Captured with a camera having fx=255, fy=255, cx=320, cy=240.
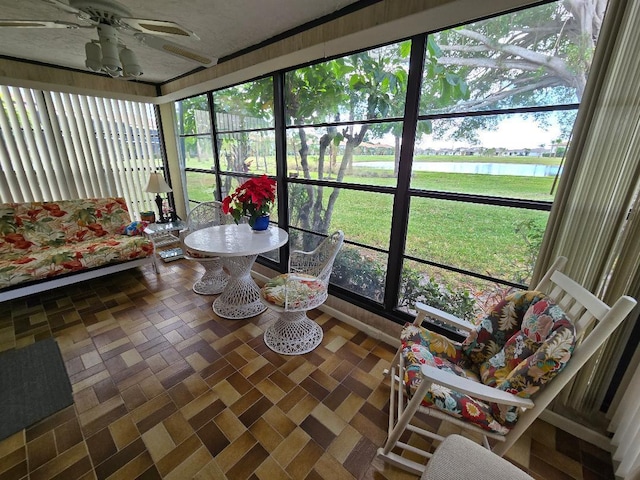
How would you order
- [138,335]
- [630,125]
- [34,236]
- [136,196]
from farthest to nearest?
[136,196] < [34,236] < [138,335] < [630,125]

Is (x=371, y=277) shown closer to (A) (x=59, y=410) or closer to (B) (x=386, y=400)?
(B) (x=386, y=400)

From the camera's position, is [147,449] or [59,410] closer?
[147,449]

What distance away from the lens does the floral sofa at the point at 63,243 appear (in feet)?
7.55

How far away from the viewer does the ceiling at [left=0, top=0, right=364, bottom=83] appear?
5.57ft

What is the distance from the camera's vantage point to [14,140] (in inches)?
115

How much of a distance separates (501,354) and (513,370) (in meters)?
0.17

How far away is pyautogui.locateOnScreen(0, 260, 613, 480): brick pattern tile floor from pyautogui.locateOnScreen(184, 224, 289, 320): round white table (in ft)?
0.44

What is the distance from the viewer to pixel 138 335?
2.08 meters

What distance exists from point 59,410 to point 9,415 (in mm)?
248

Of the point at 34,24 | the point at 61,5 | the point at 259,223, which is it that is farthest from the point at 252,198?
the point at 34,24

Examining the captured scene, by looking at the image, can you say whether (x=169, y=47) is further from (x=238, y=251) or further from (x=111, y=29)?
(x=238, y=251)

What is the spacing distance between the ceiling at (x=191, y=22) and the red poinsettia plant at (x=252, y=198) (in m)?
0.88

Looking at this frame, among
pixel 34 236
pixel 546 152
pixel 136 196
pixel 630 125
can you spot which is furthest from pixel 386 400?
pixel 136 196

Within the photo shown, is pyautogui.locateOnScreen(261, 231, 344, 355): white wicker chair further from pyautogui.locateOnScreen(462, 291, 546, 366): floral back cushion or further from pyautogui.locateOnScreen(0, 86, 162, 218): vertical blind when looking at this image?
pyautogui.locateOnScreen(0, 86, 162, 218): vertical blind
